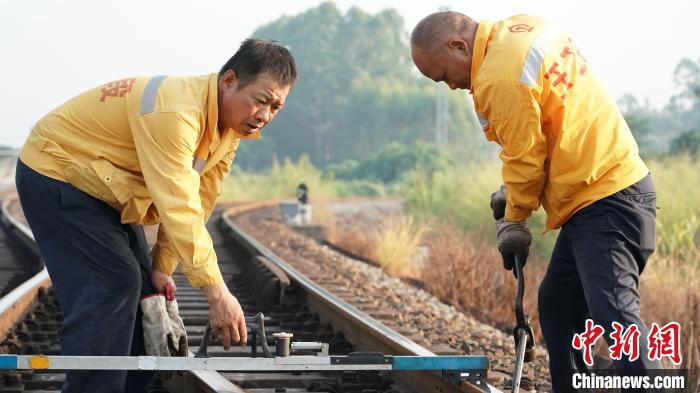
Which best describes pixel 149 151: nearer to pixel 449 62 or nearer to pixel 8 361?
pixel 8 361

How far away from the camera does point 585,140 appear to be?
3781mm

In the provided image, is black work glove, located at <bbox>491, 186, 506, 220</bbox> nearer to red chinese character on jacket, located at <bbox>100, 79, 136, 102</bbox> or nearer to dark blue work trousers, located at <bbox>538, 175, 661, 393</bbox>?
dark blue work trousers, located at <bbox>538, 175, 661, 393</bbox>

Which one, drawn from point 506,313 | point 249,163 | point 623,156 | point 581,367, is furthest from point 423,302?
point 249,163

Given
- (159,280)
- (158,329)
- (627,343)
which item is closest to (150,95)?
(159,280)

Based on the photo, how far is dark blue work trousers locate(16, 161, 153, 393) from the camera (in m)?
3.78

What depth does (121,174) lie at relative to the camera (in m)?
3.83

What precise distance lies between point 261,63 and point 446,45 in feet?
2.28

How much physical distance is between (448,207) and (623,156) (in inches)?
602

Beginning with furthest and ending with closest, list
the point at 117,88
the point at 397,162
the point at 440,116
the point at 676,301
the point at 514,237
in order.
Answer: the point at 440,116 → the point at 397,162 → the point at 676,301 → the point at 514,237 → the point at 117,88

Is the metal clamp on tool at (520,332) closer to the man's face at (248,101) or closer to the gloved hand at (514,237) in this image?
the gloved hand at (514,237)

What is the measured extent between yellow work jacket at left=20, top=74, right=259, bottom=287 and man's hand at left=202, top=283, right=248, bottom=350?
5cm

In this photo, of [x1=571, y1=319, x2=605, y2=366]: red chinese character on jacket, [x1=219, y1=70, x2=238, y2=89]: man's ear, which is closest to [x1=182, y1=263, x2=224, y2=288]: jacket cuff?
[x1=219, y1=70, x2=238, y2=89]: man's ear

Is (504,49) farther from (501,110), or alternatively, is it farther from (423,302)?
(423,302)

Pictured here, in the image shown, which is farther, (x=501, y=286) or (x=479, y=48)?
(x=501, y=286)
